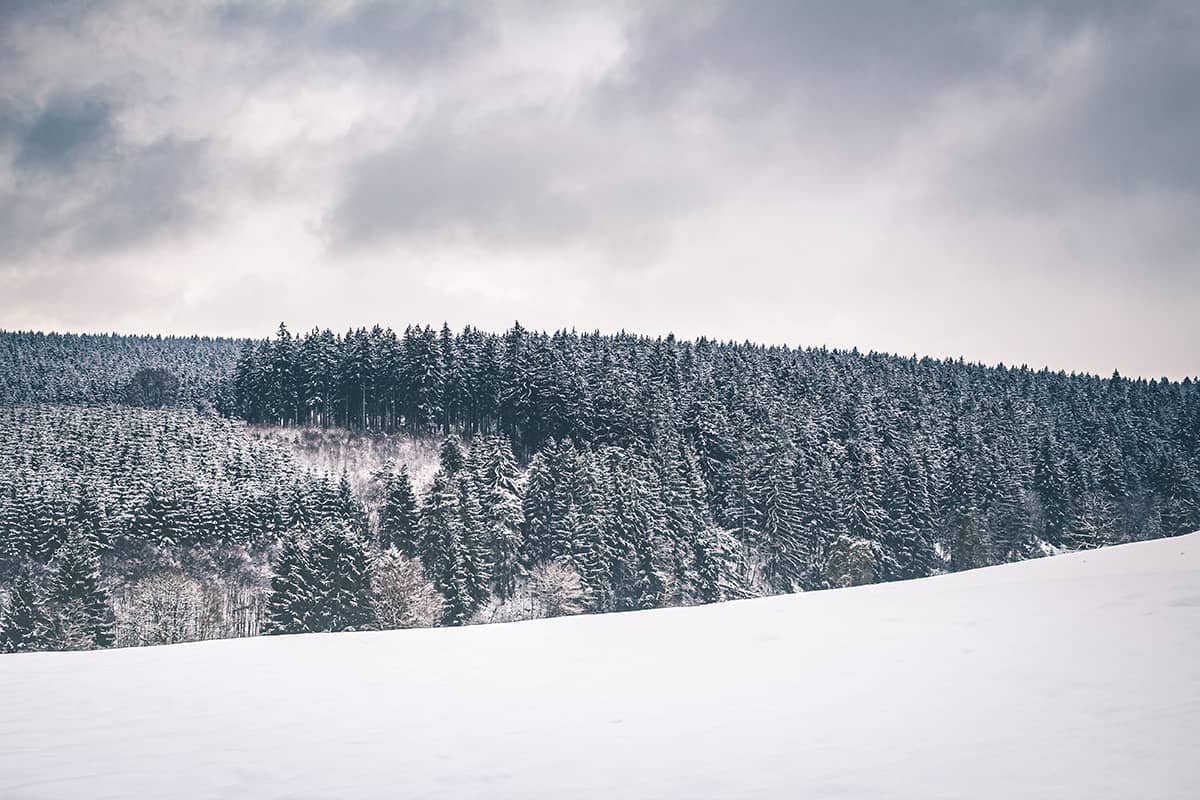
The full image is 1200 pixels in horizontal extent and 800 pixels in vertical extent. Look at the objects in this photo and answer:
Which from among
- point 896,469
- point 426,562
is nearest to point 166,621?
point 426,562

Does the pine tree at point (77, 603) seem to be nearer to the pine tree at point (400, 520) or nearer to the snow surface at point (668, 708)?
the pine tree at point (400, 520)

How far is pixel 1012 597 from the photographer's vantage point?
15.7 metres

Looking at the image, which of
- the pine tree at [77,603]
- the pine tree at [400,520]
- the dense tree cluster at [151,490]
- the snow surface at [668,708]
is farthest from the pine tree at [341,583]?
the snow surface at [668,708]

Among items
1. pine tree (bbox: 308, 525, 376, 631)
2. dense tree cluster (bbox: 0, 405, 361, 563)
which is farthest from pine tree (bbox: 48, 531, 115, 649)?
pine tree (bbox: 308, 525, 376, 631)

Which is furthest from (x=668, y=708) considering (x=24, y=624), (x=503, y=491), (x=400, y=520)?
(x=503, y=491)

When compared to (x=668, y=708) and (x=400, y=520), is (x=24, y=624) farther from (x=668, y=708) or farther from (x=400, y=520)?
(x=668, y=708)

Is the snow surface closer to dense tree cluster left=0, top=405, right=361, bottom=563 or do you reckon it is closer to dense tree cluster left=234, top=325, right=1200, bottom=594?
dense tree cluster left=234, top=325, right=1200, bottom=594

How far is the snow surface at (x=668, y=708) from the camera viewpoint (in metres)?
7.29

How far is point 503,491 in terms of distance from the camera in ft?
279

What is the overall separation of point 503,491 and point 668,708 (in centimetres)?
7625

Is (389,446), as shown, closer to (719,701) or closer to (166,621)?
(166,621)

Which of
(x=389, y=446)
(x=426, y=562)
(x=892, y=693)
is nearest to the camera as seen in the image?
(x=892, y=693)

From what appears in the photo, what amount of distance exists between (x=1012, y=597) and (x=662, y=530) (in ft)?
224

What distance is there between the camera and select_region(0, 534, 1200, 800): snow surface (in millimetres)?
7285
